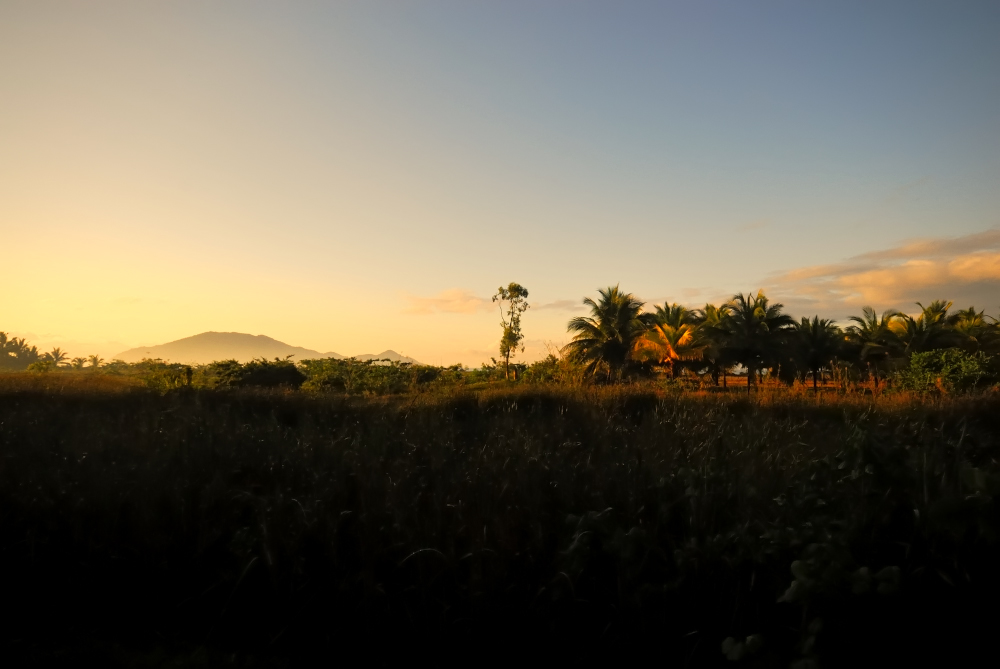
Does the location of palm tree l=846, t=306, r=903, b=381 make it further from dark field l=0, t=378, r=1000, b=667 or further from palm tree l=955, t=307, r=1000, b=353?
dark field l=0, t=378, r=1000, b=667

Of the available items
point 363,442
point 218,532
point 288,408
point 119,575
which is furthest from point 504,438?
point 288,408

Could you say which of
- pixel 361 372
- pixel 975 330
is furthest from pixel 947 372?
pixel 975 330

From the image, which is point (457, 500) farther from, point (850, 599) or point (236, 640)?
point (850, 599)

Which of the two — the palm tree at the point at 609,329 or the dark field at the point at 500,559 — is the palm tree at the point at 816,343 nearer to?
the palm tree at the point at 609,329

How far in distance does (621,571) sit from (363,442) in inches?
113

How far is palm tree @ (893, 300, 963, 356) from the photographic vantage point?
123 feet

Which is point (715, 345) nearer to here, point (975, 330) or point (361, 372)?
point (975, 330)

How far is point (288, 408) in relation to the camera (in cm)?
904

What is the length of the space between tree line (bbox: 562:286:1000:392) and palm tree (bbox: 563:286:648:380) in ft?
0.23

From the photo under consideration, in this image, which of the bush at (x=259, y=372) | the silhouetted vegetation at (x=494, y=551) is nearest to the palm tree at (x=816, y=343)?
A: the bush at (x=259, y=372)

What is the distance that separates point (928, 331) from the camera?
37.9 meters

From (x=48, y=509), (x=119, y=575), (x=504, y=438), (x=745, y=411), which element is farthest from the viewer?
(x=745, y=411)

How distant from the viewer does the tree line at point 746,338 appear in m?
39.3

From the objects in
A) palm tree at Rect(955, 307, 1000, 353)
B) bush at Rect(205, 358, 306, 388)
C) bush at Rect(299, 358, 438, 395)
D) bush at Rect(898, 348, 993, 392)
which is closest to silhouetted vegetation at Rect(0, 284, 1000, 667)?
bush at Rect(898, 348, 993, 392)
